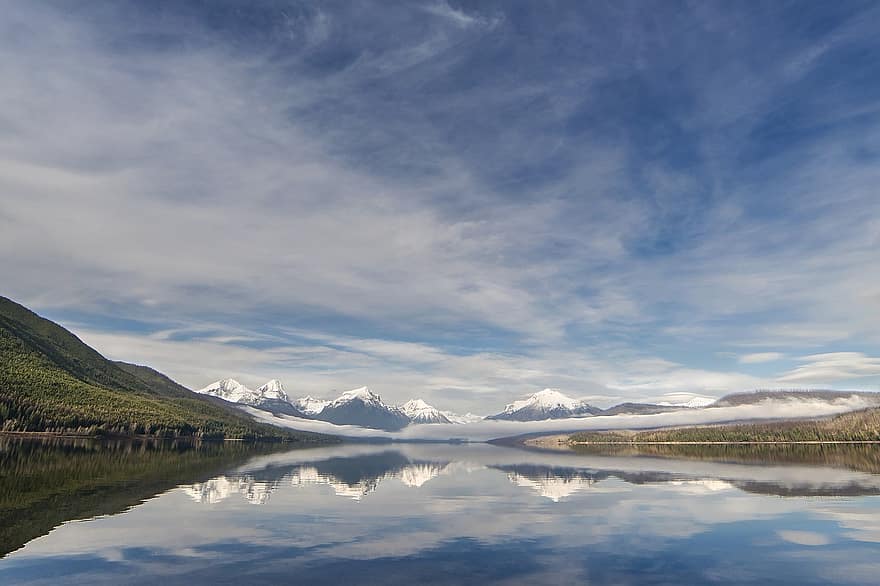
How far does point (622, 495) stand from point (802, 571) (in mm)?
37732

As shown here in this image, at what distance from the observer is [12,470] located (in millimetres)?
73250

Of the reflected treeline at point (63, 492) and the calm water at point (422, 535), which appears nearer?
the calm water at point (422, 535)

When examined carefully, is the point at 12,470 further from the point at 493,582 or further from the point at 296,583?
the point at 493,582

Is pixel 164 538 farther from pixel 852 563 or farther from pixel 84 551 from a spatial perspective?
pixel 852 563

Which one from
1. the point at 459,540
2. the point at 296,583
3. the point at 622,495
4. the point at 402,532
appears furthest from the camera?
the point at 622,495

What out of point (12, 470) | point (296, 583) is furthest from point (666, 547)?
point (12, 470)

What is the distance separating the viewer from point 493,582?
2748 cm

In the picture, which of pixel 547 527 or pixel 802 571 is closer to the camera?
pixel 802 571

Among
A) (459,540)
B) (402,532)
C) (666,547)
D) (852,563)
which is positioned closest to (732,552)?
(666,547)

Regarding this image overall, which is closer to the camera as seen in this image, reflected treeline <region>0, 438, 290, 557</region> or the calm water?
the calm water

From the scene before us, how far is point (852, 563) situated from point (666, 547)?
36.3ft

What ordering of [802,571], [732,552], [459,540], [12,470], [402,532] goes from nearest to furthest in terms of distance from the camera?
[802,571] < [732,552] < [459,540] < [402,532] < [12,470]

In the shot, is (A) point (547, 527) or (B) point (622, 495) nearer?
(A) point (547, 527)

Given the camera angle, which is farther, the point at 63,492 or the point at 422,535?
the point at 63,492
